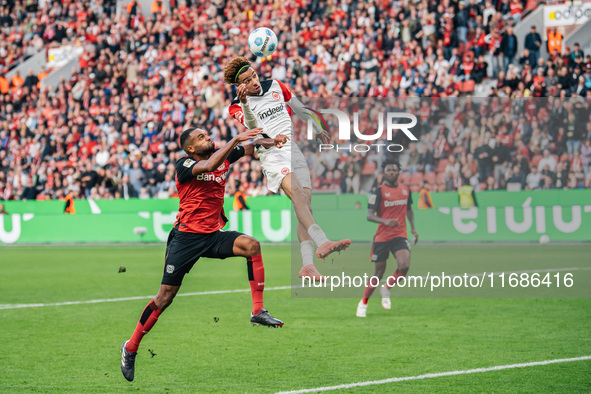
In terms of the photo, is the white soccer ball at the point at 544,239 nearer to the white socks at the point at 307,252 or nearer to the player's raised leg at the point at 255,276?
the white socks at the point at 307,252

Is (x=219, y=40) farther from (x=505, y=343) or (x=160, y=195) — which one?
(x=505, y=343)

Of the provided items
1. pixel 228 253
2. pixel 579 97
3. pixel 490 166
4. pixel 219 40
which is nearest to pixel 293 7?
pixel 219 40

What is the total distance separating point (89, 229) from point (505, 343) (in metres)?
17.8

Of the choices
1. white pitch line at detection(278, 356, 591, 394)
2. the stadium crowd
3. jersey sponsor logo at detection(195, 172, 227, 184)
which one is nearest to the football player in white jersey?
jersey sponsor logo at detection(195, 172, 227, 184)

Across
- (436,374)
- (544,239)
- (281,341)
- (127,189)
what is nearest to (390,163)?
(281,341)

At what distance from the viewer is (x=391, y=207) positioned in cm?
1191

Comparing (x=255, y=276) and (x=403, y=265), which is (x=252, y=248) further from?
(x=403, y=265)

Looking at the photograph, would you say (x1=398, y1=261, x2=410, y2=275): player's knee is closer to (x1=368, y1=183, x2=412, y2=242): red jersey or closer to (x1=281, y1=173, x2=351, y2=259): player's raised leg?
(x1=368, y1=183, x2=412, y2=242): red jersey

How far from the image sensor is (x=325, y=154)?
50.1 feet

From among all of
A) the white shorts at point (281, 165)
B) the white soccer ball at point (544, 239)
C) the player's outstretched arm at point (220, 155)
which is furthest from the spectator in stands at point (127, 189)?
the player's outstretched arm at point (220, 155)

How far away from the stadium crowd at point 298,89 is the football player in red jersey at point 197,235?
4829 mm

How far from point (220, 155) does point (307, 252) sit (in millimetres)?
1594

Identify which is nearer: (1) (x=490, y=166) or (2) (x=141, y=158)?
(1) (x=490, y=166)

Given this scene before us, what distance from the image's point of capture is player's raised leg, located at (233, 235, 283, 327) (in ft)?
24.8
